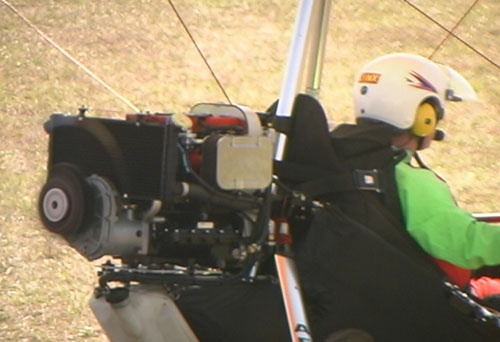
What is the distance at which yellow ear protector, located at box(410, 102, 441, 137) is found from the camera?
18.5 feet

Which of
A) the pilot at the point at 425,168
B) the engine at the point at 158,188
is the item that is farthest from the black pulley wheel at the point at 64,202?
the pilot at the point at 425,168

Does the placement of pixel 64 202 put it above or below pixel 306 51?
below

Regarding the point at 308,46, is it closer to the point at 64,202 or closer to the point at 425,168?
the point at 425,168

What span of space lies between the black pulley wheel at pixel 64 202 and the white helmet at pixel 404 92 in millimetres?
1271

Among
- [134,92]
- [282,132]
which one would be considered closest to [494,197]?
[134,92]

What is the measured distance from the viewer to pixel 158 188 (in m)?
5.05

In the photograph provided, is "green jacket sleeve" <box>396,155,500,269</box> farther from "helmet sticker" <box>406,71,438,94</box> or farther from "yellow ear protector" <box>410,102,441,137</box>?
"helmet sticker" <box>406,71,438,94</box>

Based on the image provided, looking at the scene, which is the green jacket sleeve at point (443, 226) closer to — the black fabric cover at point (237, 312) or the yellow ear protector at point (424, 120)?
the yellow ear protector at point (424, 120)

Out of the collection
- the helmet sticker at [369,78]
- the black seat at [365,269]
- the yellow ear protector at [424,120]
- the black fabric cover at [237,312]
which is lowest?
the black fabric cover at [237,312]

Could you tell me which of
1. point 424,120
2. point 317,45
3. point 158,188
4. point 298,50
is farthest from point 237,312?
point 317,45

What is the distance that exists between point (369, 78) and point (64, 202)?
55.7 inches

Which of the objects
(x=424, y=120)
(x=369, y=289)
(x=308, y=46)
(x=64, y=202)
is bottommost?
(x=369, y=289)

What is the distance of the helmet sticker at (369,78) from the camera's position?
5711 millimetres

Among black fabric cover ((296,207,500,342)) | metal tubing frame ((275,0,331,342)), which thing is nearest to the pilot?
black fabric cover ((296,207,500,342))
